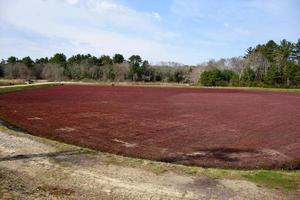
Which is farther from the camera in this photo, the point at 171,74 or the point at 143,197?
the point at 171,74

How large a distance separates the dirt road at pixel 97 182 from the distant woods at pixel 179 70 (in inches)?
3567

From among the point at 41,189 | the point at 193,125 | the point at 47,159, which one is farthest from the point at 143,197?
the point at 193,125

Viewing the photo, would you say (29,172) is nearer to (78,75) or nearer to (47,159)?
Result: (47,159)

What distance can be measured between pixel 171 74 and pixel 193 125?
120m

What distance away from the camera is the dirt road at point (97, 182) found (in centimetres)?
955

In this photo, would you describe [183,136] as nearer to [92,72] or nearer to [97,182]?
[97,182]

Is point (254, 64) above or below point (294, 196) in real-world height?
above

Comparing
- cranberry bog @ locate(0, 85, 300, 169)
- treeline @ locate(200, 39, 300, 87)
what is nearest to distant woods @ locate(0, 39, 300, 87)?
treeline @ locate(200, 39, 300, 87)

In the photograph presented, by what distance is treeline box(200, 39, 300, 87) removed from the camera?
97.9 m

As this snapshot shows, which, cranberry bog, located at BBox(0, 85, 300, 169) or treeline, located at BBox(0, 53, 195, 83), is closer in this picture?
cranberry bog, located at BBox(0, 85, 300, 169)

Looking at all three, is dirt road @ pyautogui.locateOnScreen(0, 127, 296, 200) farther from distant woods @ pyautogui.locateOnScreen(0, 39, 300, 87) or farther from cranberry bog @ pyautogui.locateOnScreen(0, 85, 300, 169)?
distant woods @ pyautogui.locateOnScreen(0, 39, 300, 87)

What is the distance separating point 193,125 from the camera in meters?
24.6

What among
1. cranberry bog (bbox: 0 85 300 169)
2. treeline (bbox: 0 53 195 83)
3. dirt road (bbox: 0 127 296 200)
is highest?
treeline (bbox: 0 53 195 83)

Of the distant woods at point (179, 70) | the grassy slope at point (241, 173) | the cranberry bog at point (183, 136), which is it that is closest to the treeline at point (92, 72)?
the distant woods at point (179, 70)
